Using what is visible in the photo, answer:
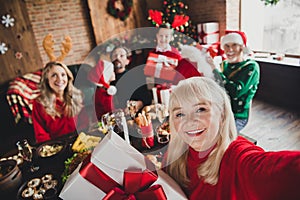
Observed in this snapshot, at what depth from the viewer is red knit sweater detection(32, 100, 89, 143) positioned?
174cm

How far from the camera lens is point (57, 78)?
162 cm

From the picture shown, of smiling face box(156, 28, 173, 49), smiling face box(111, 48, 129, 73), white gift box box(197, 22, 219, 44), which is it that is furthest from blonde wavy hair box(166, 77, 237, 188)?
white gift box box(197, 22, 219, 44)

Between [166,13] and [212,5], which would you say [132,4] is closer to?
[166,13]

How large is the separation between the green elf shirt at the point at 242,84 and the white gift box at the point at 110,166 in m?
1.39

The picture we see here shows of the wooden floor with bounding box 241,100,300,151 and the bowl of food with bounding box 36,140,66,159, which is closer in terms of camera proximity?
the bowl of food with bounding box 36,140,66,159

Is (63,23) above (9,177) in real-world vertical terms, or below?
above

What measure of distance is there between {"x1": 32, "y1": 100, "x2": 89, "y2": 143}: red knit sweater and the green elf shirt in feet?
4.38

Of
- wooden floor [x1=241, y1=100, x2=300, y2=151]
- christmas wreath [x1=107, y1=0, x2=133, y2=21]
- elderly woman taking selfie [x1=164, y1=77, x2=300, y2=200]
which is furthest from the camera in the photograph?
christmas wreath [x1=107, y1=0, x2=133, y2=21]

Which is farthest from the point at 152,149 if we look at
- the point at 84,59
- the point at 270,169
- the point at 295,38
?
the point at 84,59

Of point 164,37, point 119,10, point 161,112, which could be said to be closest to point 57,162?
point 161,112

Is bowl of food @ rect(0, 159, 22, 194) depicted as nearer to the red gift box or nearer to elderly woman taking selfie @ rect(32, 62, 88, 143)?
elderly woman taking selfie @ rect(32, 62, 88, 143)

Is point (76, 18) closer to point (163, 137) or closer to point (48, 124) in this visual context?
point (48, 124)

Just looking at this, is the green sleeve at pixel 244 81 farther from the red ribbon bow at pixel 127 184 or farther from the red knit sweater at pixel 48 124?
the red ribbon bow at pixel 127 184

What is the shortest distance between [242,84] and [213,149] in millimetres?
1359
